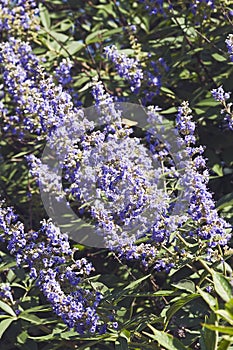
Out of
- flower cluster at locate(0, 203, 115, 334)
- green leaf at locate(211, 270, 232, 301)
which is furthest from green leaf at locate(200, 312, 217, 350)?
flower cluster at locate(0, 203, 115, 334)

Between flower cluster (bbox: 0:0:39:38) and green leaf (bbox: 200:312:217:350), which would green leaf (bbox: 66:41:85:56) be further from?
green leaf (bbox: 200:312:217:350)

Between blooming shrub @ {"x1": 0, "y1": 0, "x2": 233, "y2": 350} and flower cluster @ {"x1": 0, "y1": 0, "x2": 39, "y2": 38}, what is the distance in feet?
0.04

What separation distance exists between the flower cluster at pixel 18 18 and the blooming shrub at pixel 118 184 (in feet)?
0.04

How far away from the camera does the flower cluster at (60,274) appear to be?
2.86 m

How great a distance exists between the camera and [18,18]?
4035 millimetres

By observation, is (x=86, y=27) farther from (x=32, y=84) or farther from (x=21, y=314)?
(x=21, y=314)

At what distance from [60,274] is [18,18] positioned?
167 centimetres

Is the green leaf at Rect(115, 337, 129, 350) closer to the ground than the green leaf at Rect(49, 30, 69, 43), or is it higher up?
closer to the ground

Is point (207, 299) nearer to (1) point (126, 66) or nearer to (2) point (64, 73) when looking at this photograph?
(1) point (126, 66)

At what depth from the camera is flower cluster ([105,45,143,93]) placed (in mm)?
3352

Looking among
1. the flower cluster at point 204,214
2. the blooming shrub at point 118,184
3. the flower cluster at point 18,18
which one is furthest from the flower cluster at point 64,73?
the flower cluster at point 204,214

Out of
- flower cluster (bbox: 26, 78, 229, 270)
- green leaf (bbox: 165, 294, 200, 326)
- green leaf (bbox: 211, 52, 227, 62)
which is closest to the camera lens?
green leaf (bbox: 165, 294, 200, 326)

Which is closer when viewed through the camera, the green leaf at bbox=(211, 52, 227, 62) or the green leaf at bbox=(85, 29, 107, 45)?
the green leaf at bbox=(211, 52, 227, 62)

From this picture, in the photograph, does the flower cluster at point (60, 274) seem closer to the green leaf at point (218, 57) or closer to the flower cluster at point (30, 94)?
the flower cluster at point (30, 94)
